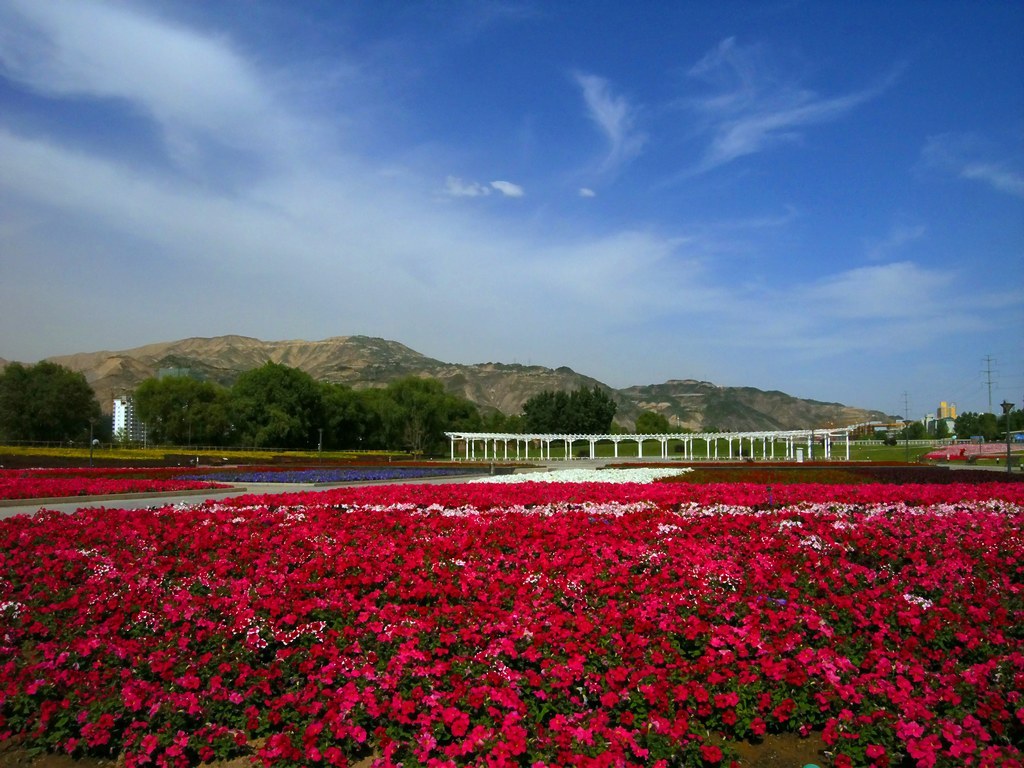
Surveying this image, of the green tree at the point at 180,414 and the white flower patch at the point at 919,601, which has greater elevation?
the green tree at the point at 180,414

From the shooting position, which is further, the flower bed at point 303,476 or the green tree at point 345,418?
the green tree at point 345,418

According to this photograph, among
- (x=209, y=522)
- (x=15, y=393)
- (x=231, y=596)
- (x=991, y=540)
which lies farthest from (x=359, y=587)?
(x=15, y=393)

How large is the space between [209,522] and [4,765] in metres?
4.49

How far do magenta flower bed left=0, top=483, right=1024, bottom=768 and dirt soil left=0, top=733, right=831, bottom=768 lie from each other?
8cm

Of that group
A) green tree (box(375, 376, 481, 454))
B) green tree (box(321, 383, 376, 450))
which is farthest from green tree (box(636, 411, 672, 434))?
green tree (box(321, 383, 376, 450))

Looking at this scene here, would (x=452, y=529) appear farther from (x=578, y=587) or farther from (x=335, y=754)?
(x=335, y=754)

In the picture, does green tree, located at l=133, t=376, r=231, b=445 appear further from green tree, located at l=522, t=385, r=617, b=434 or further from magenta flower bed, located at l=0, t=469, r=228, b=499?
green tree, located at l=522, t=385, r=617, b=434

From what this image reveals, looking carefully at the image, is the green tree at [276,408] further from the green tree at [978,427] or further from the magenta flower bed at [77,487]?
the green tree at [978,427]

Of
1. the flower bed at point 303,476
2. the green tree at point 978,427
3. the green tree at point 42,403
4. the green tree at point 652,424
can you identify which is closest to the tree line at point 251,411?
the green tree at point 42,403

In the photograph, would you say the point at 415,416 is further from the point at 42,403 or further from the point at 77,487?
the point at 77,487

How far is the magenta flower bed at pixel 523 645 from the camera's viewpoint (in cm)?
399

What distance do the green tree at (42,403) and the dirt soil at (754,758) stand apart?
57631 millimetres

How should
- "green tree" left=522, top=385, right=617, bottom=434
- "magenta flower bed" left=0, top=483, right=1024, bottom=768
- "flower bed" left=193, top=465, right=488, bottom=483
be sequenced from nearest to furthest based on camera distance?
1. "magenta flower bed" left=0, top=483, right=1024, bottom=768
2. "flower bed" left=193, top=465, right=488, bottom=483
3. "green tree" left=522, top=385, right=617, bottom=434

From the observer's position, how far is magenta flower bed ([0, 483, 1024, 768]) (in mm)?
3994
